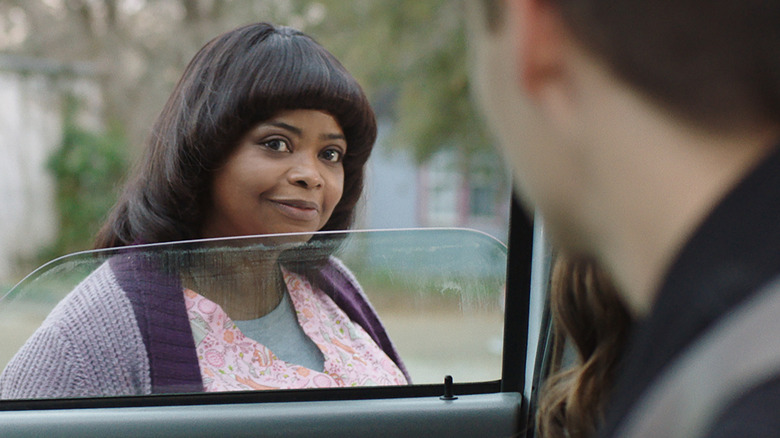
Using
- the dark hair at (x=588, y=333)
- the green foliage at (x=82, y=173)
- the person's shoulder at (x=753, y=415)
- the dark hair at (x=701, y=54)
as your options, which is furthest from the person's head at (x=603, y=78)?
the green foliage at (x=82, y=173)

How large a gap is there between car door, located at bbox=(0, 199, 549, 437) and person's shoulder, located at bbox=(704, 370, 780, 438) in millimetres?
1303

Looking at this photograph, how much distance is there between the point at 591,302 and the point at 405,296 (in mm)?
595

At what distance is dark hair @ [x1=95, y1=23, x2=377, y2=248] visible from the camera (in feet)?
5.83

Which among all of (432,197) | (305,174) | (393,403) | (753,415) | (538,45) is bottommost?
(393,403)

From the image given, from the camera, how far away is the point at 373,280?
5.98 ft

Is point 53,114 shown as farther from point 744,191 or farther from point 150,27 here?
point 744,191

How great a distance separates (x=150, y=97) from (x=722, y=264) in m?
12.9

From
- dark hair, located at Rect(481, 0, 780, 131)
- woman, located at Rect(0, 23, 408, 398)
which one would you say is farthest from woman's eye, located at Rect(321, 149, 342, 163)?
dark hair, located at Rect(481, 0, 780, 131)

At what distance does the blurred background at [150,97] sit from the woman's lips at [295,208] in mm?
8207

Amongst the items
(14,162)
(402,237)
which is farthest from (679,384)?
(14,162)

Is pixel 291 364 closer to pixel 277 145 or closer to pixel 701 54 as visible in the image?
pixel 277 145

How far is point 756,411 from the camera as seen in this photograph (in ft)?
1.54

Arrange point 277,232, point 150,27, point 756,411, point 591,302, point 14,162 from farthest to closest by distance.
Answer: point 150,27 → point 14,162 → point 277,232 → point 591,302 → point 756,411

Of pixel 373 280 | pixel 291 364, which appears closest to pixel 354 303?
pixel 373 280
